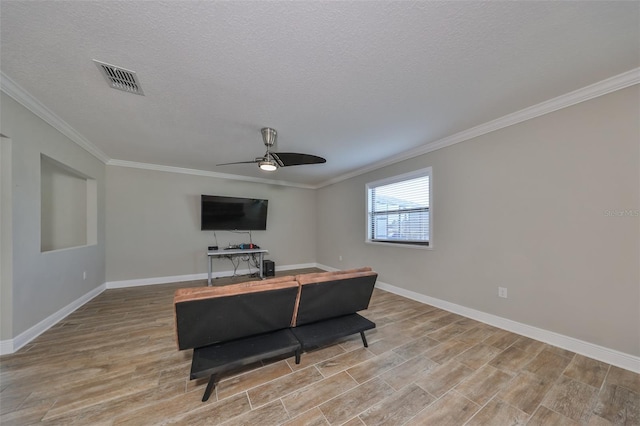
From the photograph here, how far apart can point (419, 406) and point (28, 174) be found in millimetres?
4335

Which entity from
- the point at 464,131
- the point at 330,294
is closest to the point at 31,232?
the point at 330,294

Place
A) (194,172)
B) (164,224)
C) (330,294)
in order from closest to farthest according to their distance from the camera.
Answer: (330,294), (164,224), (194,172)

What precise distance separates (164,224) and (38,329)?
2638 mm

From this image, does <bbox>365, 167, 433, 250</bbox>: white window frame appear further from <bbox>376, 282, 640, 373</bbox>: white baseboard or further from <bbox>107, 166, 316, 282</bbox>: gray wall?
<bbox>107, 166, 316, 282</bbox>: gray wall

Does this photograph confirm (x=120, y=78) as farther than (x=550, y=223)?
No

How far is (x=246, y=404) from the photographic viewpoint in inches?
62.6

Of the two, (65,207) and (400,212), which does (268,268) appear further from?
(65,207)

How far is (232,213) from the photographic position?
211 inches

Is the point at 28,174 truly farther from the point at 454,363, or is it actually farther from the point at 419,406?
the point at 454,363

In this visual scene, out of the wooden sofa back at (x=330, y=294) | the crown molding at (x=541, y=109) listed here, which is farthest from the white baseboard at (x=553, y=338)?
the crown molding at (x=541, y=109)

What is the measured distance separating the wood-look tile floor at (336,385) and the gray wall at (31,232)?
39cm

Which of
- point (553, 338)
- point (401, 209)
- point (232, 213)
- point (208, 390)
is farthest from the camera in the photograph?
point (232, 213)

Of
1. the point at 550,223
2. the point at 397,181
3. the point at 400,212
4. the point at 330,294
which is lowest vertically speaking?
the point at 330,294

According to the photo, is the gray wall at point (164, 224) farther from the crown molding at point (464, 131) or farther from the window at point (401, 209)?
the window at point (401, 209)
